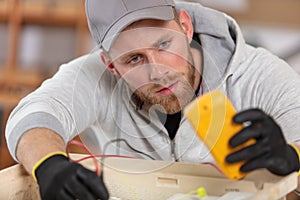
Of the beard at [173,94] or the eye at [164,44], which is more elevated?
the eye at [164,44]

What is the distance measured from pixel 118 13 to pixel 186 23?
17 cm

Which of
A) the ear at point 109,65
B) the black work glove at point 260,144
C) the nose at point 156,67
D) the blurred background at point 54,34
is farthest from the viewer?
the blurred background at point 54,34

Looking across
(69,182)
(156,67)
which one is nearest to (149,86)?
(156,67)

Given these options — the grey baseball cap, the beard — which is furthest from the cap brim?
the beard

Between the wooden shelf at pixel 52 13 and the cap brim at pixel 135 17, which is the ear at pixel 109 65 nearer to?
the cap brim at pixel 135 17

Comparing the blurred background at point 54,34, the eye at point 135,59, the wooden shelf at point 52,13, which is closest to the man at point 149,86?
the eye at point 135,59

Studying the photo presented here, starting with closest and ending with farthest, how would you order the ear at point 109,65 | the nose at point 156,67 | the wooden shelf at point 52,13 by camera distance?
the nose at point 156,67, the ear at point 109,65, the wooden shelf at point 52,13

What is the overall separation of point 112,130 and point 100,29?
0.71 feet

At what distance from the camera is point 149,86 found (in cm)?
114

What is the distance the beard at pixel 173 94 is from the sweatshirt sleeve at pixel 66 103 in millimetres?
115

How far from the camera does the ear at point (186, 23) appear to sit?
128 centimetres

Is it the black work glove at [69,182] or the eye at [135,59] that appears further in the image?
the eye at [135,59]

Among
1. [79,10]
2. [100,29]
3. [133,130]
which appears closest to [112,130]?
[133,130]

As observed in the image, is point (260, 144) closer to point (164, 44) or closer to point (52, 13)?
point (164, 44)
